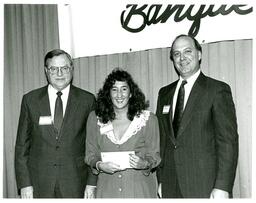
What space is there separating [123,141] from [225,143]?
681mm

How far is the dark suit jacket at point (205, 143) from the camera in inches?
89.6

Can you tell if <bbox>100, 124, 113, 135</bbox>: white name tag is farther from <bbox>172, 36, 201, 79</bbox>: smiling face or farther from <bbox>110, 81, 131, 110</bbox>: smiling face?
<bbox>172, 36, 201, 79</bbox>: smiling face

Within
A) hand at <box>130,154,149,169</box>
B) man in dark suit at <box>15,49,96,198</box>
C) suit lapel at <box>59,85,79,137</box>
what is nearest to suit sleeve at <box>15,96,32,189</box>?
man in dark suit at <box>15,49,96,198</box>

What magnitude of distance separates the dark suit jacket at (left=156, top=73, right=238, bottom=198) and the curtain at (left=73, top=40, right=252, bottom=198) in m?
0.64

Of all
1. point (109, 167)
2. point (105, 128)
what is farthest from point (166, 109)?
point (109, 167)

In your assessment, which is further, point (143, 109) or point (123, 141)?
point (143, 109)

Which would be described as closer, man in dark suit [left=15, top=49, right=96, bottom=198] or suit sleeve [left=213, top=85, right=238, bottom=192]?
suit sleeve [left=213, top=85, right=238, bottom=192]

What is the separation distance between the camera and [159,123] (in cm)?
262

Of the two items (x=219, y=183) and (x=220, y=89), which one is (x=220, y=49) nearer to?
(x=220, y=89)

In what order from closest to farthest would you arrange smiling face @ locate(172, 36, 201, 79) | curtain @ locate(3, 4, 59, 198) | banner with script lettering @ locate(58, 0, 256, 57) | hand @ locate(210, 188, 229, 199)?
hand @ locate(210, 188, 229, 199) < smiling face @ locate(172, 36, 201, 79) < banner with script lettering @ locate(58, 0, 256, 57) < curtain @ locate(3, 4, 59, 198)

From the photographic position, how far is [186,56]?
249 cm

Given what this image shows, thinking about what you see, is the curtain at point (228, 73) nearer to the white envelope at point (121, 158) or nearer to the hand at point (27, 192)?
the white envelope at point (121, 158)

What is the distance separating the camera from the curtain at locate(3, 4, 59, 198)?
3518 mm

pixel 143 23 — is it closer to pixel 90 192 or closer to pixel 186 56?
pixel 186 56
